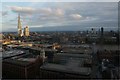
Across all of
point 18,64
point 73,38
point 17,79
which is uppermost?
point 73,38

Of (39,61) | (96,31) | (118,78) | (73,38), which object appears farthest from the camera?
(73,38)

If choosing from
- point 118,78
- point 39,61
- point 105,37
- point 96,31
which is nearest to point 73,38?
point 96,31

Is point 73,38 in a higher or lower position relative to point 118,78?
higher

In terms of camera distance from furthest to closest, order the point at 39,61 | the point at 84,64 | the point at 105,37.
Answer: the point at 105,37
the point at 39,61
the point at 84,64

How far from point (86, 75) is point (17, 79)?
178cm

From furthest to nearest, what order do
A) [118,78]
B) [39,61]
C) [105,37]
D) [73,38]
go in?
[73,38], [105,37], [39,61], [118,78]

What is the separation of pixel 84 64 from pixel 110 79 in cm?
140

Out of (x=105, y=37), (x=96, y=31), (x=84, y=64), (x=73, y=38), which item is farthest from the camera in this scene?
(x=73, y=38)

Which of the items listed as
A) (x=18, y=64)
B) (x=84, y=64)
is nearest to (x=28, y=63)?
(x=18, y=64)

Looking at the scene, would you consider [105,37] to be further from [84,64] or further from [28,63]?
[28,63]

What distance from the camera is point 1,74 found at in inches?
175

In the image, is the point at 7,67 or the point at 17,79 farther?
the point at 7,67

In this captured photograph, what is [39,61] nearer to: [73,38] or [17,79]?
[17,79]

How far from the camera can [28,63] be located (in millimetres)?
4781
